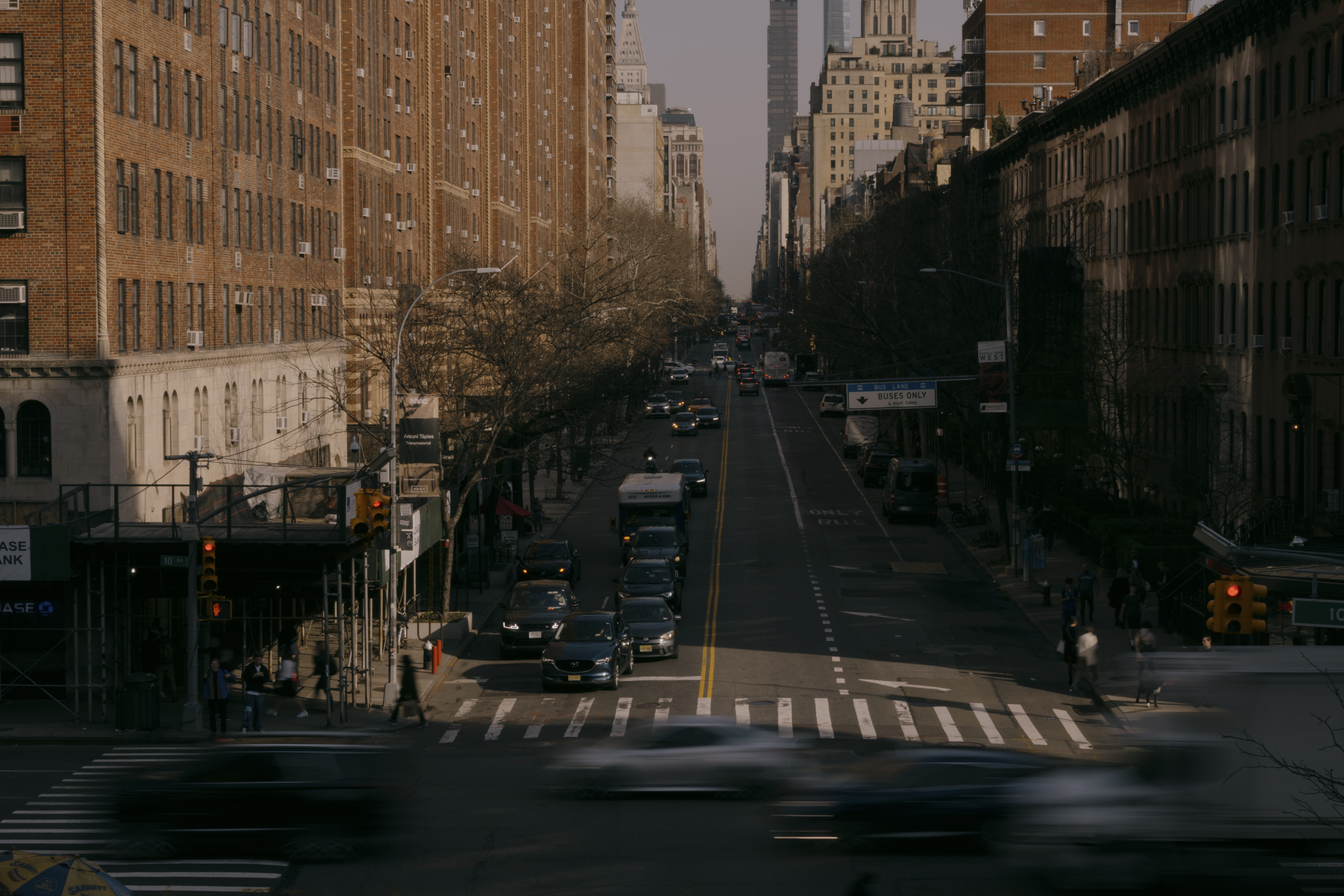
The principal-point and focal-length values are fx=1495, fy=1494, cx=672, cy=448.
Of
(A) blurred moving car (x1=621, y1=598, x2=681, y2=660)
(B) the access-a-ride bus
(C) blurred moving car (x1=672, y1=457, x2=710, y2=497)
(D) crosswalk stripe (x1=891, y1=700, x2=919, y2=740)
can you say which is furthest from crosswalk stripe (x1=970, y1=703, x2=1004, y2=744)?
(C) blurred moving car (x1=672, y1=457, x2=710, y2=497)

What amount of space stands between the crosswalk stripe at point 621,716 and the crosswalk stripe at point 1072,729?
337 inches

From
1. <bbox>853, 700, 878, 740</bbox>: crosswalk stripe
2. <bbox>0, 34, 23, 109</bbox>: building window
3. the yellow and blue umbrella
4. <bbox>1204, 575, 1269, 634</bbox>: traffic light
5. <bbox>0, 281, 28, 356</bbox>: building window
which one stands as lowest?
<bbox>853, 700, 878, 740</bbox>: crosswalk stripe

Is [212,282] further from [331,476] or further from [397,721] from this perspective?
[397,721]

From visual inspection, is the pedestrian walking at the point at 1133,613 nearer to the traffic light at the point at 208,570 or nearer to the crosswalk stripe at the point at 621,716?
the crosswalk stripe at the point at 621,716

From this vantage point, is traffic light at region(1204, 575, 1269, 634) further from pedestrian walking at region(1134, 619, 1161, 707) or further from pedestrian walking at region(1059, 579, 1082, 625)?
pedestrian walking at region(1059, 579, 1082, 625)

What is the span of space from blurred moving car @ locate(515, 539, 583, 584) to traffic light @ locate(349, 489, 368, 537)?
17468 mm

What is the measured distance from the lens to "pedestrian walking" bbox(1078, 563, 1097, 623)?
38.2m

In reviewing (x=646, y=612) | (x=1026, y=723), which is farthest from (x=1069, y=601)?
(x=646, y=612)

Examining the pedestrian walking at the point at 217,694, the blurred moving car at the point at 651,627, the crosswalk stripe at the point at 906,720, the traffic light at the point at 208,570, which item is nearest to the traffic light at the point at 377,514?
the traffic light at the point at 208,570

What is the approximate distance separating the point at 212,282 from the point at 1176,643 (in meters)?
29.6

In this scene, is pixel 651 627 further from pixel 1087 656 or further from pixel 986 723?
pixel 1087 656

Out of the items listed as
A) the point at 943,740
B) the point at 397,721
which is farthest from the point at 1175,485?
the point at 397,721

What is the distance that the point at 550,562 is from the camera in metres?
47.3

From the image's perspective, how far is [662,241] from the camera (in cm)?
13350
